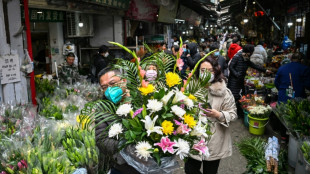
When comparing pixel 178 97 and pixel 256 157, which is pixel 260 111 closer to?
pixel 256 157

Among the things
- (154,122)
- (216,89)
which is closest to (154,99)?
(154,122)

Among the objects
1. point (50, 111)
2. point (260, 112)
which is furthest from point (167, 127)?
point (260, 112)

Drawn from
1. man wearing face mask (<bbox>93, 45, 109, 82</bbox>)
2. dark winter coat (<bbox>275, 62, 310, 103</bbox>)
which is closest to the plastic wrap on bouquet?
dark winter coat (<bbox>275, 62, 310, 103</bbox>)

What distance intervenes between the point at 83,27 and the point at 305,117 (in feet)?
24.2

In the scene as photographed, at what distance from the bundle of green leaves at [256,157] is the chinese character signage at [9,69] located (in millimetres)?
3663

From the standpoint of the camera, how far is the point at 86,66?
955 cm

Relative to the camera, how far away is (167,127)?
1.96m

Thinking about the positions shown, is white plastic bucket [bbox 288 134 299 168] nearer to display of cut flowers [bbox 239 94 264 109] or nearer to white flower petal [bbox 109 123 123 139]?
white flower petal [bbox 109 123 123 139]

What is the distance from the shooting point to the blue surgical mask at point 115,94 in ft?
7.68

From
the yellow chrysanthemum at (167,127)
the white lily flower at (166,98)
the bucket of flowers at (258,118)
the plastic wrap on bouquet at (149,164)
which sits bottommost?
the bucket of flowers at (258,118)

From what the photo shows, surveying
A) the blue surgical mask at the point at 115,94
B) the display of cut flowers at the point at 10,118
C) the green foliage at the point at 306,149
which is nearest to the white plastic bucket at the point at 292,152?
the green foliage at the point at 306,149

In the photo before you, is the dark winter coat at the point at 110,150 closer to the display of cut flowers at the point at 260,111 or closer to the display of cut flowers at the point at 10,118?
the display of cut flowers at the point at 10,118

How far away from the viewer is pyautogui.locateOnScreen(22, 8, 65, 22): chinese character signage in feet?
21.5

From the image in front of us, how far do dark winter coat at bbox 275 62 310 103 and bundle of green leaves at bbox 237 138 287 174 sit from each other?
279 centimetres
